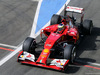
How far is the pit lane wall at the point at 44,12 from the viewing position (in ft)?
69.5

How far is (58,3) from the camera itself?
2608cm

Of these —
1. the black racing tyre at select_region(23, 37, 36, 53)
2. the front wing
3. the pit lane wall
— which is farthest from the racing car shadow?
the pit lane wall

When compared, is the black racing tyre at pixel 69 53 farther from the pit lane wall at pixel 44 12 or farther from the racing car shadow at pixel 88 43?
the pit lane wall at pixel 44 12

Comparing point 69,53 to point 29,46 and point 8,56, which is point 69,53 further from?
point 8,56

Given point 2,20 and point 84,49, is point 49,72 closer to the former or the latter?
point 84,49

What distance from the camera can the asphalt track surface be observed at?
14.5 metres

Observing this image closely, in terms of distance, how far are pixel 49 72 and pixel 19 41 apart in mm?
5328

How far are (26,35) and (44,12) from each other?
5425mm

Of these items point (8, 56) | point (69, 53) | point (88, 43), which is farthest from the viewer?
point (88, 43)

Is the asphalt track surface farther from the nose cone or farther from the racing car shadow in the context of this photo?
the nose cone

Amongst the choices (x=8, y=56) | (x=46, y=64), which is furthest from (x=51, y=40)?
(x=8, y=56)

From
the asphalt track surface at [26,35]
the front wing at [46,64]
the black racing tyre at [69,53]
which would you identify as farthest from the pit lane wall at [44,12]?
the black racing tyre at [69,53]

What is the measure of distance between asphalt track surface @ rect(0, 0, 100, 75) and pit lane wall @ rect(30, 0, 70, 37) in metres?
0.49

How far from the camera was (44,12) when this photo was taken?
2436 centimetres
